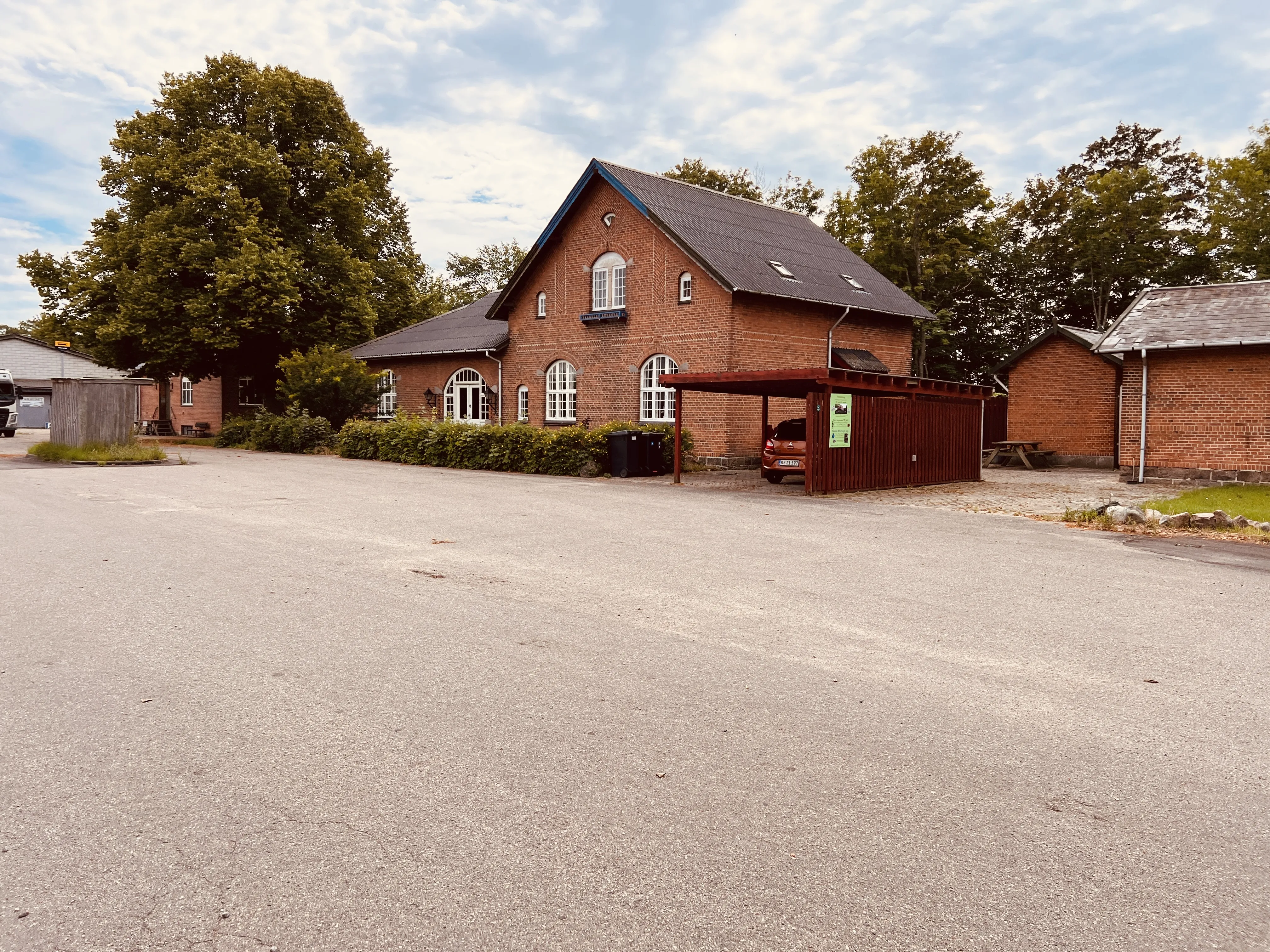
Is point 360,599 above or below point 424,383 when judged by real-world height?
below

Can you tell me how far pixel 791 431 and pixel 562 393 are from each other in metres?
11.7

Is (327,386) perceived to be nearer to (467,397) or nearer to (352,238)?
(467,397)

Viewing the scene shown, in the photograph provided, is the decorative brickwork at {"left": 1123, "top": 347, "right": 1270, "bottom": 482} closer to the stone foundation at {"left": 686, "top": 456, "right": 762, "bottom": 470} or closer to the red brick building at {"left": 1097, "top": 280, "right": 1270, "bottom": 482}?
the red brick building at {"left": 1097, "top": 280, "right": 1270, "bottom": 482}

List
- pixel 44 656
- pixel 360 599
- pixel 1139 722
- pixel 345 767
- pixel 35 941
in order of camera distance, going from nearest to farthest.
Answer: pixel 35 941, pixel 345 767, pixel 1139 722, pixel 44 656, pixel 360 599

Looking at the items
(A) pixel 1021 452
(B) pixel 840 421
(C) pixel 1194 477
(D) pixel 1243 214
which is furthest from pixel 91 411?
(D) pixel 1243 214

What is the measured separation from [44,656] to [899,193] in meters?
40.4

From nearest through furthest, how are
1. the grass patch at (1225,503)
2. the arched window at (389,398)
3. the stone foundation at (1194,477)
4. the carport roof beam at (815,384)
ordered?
the grass patch at (1225,503)
the carport roof beam at (815,384)
the stone foundation at (1194,477)
the arched window at (389,398)

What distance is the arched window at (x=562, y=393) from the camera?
2775 centimetres

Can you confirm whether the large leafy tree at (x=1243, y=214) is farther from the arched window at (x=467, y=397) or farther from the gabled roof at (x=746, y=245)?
the arched window at (x=467, y=397)

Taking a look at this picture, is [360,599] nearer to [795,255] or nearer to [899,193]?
[795,255]

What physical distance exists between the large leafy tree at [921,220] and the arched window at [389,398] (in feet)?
71.8

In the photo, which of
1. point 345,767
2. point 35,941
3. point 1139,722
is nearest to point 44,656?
point 345,767

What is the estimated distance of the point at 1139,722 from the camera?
4.29m

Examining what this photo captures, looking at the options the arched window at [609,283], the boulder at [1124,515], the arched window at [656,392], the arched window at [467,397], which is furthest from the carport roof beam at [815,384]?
the arched window at [467,397]
